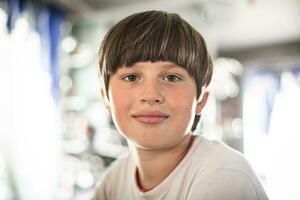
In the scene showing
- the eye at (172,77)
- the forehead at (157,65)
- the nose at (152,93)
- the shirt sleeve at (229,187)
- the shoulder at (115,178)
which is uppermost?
the forehead at (157,65)

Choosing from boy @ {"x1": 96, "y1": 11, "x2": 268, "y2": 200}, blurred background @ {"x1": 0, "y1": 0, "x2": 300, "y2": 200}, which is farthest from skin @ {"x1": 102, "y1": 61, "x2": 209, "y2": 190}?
blurred background @ {"x1": 0, "y1": 0, "x2": 300, "y2": 200}

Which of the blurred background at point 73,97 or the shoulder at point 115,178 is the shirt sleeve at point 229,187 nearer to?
the shoulder at point 115,178

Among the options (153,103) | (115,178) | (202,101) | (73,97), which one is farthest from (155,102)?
(73,97)

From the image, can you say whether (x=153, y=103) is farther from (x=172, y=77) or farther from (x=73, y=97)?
(x=73, y=97)

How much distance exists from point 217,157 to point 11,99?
4.73ft

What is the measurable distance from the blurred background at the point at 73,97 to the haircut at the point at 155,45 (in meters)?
0.88

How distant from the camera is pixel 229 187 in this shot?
1.89 ft

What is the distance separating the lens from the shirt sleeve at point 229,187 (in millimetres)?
573

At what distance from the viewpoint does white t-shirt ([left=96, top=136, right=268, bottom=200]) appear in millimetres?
581

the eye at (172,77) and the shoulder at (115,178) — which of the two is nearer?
the eye at (172,77)

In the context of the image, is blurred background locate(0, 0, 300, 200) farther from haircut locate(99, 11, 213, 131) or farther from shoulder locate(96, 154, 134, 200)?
haircut locate(99, 11, 213, 131)

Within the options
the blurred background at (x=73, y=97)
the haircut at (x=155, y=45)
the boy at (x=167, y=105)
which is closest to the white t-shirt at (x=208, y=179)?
the boy at (x=167, y=105)

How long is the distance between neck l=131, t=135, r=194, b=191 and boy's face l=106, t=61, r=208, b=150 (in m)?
0.06

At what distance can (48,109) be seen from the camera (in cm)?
209
